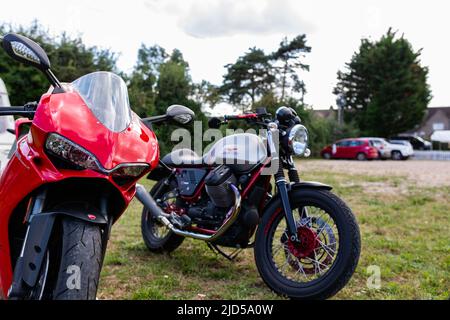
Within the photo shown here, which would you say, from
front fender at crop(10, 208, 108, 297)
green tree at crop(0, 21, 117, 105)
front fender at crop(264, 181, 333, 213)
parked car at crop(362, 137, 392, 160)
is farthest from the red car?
front fender at crop(10, 208, 108, 297)

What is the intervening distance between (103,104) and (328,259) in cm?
180

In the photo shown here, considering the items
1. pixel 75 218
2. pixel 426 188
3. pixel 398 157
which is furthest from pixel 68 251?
pixel 398 157

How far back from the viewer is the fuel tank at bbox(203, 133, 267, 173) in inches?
123

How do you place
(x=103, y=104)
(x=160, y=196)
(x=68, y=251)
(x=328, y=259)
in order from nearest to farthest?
(x=68, y=251)
(x=103, y=104)
(x=328, y=259)
(x=160, y=196)

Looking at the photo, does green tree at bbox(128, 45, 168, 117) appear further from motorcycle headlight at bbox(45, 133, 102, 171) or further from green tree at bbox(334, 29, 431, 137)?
green tree at bbox(334, 29, 431, 137)

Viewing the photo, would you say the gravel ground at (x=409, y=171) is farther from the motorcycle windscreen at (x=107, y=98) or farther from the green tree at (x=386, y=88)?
the green tree at (x=386, y=88)

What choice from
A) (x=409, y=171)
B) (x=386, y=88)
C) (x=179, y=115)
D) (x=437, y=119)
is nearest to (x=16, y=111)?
(x=179, y=115)

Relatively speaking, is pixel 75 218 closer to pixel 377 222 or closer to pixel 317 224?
pixel 317 224

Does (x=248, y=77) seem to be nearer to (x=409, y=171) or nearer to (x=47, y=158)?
(x=409, y=171)

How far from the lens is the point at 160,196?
3.97 meters

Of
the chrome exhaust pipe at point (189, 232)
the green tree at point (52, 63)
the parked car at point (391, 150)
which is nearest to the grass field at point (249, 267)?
the chrome exhaust pipe at point (189, 232)

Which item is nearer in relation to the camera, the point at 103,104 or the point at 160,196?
the point at 103,104

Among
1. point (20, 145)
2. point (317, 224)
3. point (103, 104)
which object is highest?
point (103, 104)

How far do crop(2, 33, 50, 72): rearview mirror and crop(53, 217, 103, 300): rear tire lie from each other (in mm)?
717
